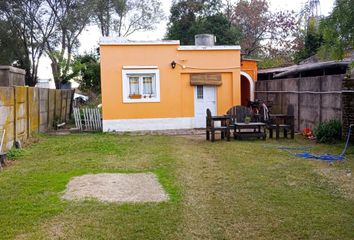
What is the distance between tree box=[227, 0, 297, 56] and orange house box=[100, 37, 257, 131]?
1836 centimetres

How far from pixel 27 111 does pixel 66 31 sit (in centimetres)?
1633

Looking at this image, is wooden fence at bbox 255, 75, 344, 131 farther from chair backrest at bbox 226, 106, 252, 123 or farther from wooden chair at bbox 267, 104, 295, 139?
chair backrest at bbox 226, 106, 252, 123

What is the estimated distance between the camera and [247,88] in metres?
19.7

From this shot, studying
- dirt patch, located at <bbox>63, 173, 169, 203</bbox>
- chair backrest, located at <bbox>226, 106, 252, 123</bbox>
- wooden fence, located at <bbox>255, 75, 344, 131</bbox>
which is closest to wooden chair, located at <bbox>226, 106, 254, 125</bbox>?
chair backrest, located at <bbox>226, 106, 252, 123</bbox>

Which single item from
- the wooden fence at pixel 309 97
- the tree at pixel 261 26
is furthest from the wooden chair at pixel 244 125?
the tree at pixel 261 26

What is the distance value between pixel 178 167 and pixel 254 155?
227 cm

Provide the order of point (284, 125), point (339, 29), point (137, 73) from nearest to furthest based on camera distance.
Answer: point (339, 29) → point (284, 125) → point (137, 73)

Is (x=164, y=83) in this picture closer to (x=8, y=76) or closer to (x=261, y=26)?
(x=8, y=76)

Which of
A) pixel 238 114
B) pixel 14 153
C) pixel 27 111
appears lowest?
pixel 14 153

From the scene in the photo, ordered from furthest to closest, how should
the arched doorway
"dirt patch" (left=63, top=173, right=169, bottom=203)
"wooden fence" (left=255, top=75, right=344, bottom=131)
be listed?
the arched doorway < "wooden fence" (left=255, top=75, right=344, bottom=131) < "dirt patch" (left=63, top=173, right=169, bottom=203)

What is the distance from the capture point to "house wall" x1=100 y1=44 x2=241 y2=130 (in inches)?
623

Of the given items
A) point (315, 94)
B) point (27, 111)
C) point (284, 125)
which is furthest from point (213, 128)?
point (27, 111)

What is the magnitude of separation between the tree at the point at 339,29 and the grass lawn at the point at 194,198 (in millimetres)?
1985

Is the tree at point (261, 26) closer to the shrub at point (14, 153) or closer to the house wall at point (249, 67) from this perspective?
the house wall at point (249, 67)
